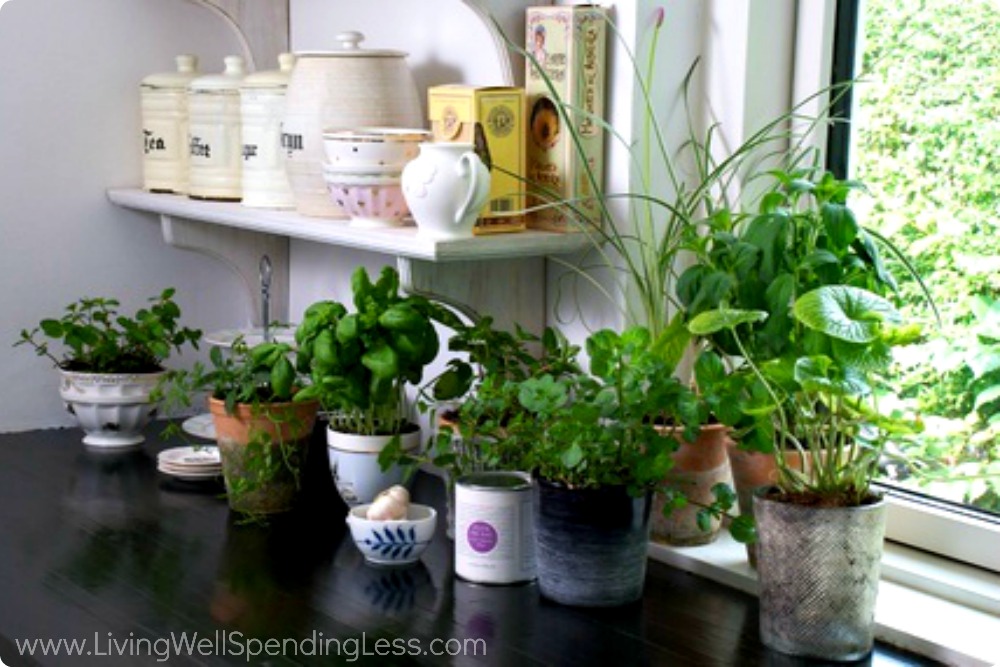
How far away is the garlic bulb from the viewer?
1.78 m

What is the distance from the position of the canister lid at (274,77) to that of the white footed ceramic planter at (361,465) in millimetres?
520

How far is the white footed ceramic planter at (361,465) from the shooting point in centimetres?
190

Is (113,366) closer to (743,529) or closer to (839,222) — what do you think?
(743,529)

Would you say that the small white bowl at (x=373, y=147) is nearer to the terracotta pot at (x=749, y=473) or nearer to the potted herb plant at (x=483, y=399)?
the potted herb plant at (x=483, y=399)

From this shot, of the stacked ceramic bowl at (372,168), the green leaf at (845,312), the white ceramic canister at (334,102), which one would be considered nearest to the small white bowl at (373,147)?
the stacked ceramic bowl at (372,168)

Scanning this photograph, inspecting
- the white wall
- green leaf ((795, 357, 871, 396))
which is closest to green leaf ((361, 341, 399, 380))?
green leaf ((795, 357, 871, 396))

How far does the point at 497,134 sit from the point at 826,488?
0.60 m

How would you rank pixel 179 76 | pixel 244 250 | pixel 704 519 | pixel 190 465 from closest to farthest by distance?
pixel 704 519 < pixel 190 465 < pixel 179 76 < pixel 244 250

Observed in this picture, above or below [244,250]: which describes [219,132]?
above

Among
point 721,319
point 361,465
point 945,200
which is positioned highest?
point 945,200

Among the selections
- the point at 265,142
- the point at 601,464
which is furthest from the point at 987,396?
the point at 265,142

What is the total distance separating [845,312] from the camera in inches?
56.4

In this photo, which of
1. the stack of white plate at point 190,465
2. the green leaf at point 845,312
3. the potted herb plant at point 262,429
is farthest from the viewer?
the stack of white plate at point 190,465

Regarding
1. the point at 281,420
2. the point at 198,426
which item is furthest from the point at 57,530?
the point at 198,426
